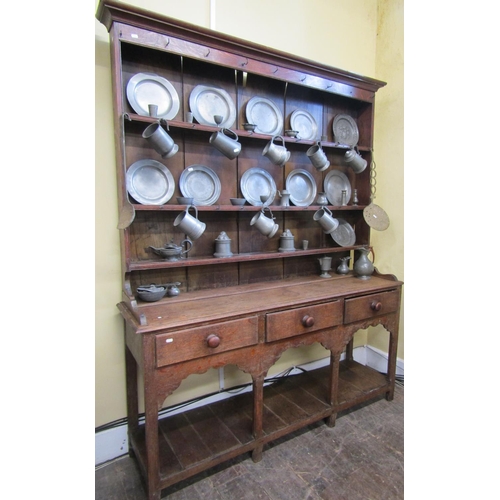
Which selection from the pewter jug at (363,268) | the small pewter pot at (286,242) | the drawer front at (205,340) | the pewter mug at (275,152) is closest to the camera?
the drawer front at (205,340)

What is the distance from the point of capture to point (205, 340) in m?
1.49

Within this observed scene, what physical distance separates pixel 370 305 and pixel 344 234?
2.01 feet

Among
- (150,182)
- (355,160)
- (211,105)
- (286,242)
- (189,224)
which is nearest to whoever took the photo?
(189,224)

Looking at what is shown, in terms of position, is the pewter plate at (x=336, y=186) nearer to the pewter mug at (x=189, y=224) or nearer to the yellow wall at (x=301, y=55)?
the yellow wall at (x=301, y=55)

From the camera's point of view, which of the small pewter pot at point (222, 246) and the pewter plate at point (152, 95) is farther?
the small pewter pot at point (222, 246)

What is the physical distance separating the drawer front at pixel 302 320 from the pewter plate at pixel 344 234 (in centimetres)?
63

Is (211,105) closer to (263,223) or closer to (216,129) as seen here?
(216,129)

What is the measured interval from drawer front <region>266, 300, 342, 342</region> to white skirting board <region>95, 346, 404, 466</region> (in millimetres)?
748

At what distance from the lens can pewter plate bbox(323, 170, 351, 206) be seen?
239 centimetres

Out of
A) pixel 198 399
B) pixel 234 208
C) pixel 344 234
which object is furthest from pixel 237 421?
pixel 344 234

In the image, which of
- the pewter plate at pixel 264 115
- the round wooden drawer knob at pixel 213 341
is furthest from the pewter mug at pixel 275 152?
the round wooden drawer knob at pixel 213 341

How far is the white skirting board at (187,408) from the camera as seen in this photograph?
1.75 metres
